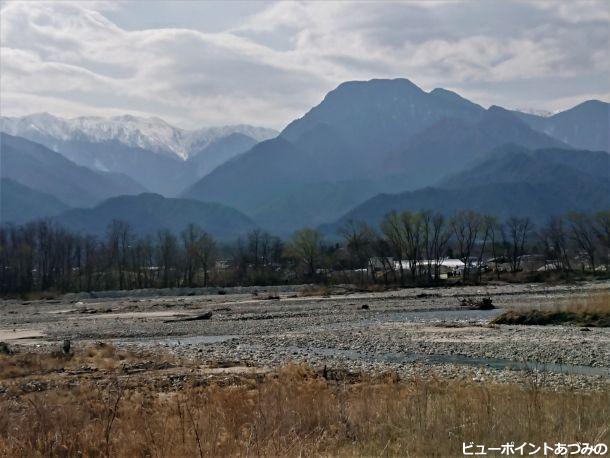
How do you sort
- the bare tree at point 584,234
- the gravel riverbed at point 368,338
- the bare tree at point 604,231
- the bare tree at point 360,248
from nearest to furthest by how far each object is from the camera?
the gravel riverbed at point 368,338 → the bare tree at point 604,231 → the bare tree at point 584,234 → the bare tree at point 360,248

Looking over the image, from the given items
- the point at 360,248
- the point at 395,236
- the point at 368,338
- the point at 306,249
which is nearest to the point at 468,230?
the point at 395,236

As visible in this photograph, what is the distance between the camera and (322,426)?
11180 mm

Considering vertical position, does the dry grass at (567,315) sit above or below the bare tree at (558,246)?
below

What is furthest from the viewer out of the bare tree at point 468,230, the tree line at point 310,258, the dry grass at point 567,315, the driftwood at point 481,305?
the bare tree at point 468,230

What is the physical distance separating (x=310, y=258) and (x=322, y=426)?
11885cm

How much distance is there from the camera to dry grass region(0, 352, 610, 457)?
29.7ft

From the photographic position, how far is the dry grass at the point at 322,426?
9062 millimetres

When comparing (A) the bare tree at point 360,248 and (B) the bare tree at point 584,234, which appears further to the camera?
(A) the bare tree at point 360,248

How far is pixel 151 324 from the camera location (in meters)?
54.2

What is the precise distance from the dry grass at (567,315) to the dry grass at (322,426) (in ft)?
100

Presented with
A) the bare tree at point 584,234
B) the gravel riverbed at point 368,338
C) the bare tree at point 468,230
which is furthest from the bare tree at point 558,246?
the gravel riverbed at point 368,338

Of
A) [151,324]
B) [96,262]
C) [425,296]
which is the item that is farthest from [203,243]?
[151,324]

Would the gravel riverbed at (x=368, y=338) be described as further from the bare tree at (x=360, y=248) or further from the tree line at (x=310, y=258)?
the bare tree at (x=360, y=248)

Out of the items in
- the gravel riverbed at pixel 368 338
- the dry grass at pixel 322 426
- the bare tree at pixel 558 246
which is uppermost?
the bare tree at pixel 558 246
